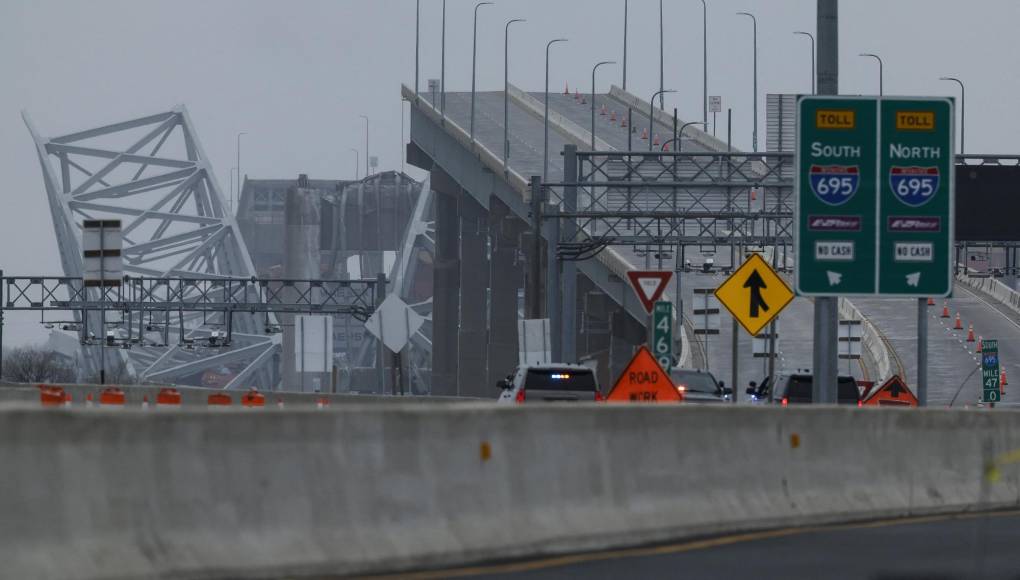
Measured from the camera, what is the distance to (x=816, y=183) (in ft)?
80.4

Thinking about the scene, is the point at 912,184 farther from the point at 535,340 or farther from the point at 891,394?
the point at 535,340

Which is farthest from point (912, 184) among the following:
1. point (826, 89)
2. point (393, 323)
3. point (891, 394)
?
point (393, 323)

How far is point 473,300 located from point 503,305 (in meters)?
5.75

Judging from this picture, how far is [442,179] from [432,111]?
49.4 ft

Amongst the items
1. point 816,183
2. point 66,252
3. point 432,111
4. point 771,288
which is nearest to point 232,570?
point 816,183

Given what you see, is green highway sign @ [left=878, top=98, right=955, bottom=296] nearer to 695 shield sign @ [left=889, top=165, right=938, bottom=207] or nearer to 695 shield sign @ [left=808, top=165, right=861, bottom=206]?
695 shield sign @ [left=889, top=165, right=938, bottom=207]

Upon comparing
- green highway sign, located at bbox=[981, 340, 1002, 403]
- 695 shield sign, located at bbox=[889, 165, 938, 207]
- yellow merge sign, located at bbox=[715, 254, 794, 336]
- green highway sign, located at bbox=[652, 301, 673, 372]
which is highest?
695 shield sign, located at bbox=[889, 165, 938, 207]

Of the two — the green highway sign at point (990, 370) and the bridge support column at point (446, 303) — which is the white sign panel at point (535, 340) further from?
the bridge support column at point (446, 303)

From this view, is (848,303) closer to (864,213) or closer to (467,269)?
(467,269)

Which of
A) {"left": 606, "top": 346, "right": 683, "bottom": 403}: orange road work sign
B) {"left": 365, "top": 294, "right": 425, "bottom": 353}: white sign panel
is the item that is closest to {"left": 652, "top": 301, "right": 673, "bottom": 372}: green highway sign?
{"left": 606, "top": 346, "right": 683, "bottom": 403}: orange road work sign

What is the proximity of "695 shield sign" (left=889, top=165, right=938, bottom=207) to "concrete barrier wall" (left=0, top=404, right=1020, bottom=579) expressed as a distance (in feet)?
20.5

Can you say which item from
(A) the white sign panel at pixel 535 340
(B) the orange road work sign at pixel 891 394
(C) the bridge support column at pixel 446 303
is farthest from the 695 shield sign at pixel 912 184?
(C) the bridge support column at pixel 446 303

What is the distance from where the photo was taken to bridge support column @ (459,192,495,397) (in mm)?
117250

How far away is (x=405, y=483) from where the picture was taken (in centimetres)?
1317
